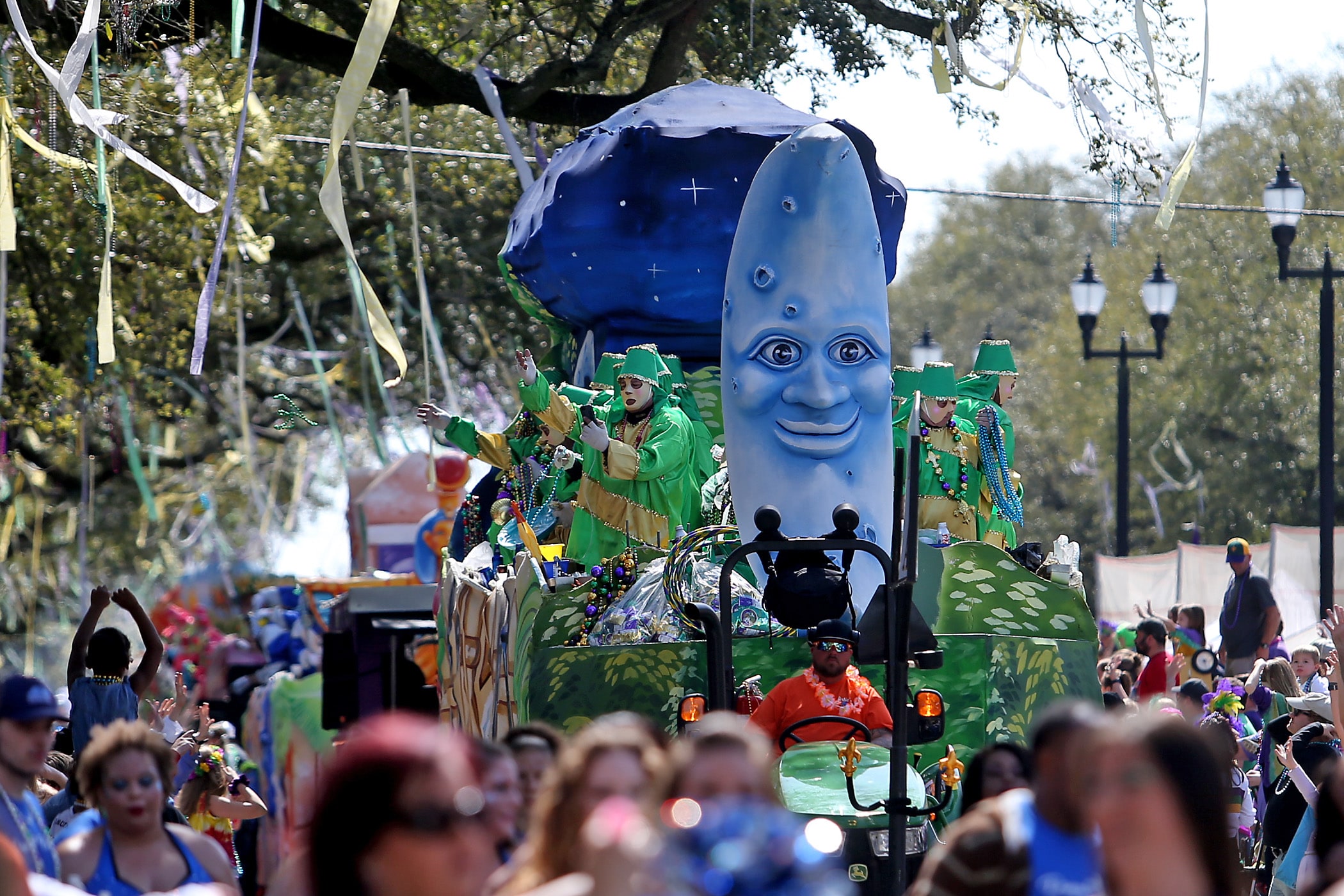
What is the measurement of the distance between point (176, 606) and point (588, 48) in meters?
11.9

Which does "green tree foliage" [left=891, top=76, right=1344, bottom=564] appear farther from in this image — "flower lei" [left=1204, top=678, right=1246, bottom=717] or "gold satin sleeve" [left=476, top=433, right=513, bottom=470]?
"flower lei" [left=1204, top=678, right=1246, bottom=717]

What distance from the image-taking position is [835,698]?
27.6ft

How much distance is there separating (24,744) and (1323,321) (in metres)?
13.6

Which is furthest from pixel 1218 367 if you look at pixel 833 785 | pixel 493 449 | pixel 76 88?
pixel 833 785

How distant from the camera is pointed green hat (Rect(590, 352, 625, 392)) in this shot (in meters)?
12.8

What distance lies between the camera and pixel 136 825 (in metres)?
5.17

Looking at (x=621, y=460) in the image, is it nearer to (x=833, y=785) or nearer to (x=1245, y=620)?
(x=833, y=785)

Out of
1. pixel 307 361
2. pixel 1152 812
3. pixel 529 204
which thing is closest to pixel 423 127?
pixel 307 361

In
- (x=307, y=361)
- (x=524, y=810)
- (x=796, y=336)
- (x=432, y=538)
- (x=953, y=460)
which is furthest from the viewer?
(x=307, y=361)

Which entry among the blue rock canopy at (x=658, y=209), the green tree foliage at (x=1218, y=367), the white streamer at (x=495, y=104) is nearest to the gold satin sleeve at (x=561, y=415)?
the blue rock canopy at (x=658, y=209)

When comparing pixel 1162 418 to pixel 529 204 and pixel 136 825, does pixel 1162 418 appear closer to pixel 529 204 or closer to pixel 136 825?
pixel 529 204

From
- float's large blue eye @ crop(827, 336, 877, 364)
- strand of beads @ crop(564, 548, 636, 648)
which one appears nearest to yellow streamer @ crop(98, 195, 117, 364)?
strand of beads @ crop(564, 548, 636, 648)

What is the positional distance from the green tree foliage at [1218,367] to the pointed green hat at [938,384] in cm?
1979

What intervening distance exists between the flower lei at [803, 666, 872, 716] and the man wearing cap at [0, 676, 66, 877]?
3.61 metres
